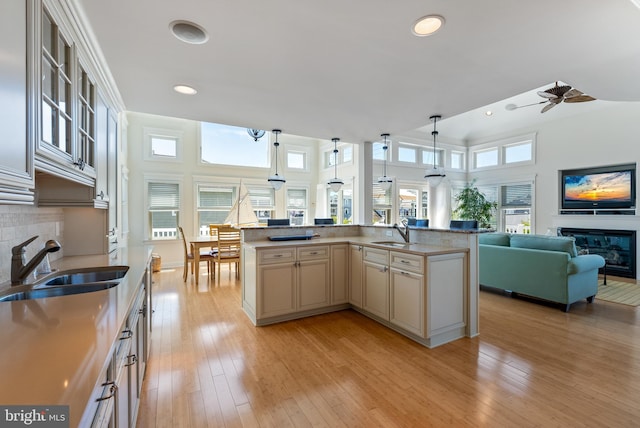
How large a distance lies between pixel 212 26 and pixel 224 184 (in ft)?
17.9

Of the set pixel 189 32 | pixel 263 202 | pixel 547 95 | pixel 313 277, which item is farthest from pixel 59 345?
pixel 263 202

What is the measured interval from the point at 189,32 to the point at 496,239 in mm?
4684

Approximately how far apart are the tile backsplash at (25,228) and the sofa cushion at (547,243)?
5.27 meters

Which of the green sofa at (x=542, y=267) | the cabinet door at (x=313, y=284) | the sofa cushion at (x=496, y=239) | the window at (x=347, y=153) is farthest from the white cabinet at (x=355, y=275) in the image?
the window at (x=347, y=153)

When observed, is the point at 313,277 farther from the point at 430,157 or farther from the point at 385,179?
the point at 430,157

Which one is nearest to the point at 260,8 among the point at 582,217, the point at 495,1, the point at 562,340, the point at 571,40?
the point at 495,1

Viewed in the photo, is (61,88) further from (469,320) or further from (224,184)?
(224,184)

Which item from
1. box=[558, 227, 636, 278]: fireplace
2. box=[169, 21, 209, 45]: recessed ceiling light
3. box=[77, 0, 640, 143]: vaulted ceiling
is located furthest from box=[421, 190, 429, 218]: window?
box=[169, 21, 209, 45]: recessed ceiling light

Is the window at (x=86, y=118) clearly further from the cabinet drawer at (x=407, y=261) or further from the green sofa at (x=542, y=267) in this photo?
the green sofa at (x=542, y=267)

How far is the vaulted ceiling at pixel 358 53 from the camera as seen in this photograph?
1775 millimetres

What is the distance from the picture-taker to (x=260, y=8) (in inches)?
69.2

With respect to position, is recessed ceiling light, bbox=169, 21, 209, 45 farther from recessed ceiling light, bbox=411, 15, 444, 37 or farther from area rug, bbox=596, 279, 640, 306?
area rug, bbox=596, 279, 640, 306

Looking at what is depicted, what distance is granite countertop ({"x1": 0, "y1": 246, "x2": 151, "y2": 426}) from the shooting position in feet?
2.06

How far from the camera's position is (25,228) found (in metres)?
1.88
